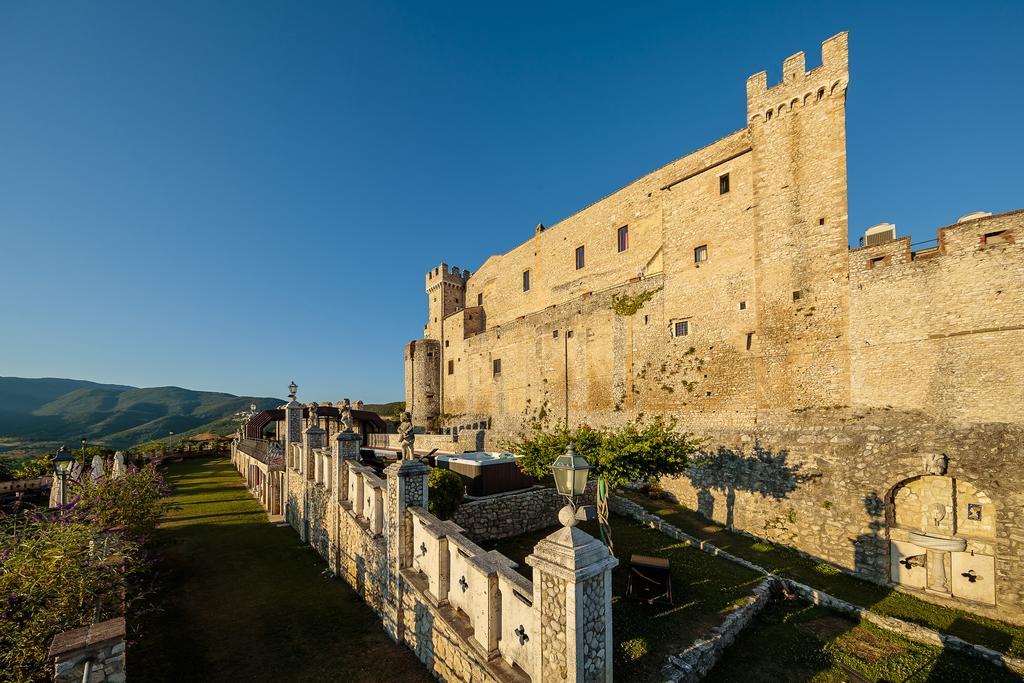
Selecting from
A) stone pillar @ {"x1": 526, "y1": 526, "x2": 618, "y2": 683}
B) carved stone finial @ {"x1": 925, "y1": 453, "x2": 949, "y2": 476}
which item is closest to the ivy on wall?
carved stone finial @ {"x1": 925, "y1": 453, "x2": 949, "y2": 476}

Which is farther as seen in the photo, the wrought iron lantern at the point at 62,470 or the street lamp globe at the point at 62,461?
the street lamp globe at the point at 62,461

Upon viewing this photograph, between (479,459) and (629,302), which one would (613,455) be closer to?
(479,459)

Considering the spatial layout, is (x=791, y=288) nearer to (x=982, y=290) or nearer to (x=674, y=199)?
(x=982, y=290)

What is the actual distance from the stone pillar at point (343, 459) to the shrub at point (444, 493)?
231 centimetres

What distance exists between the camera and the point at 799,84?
17.8 metres

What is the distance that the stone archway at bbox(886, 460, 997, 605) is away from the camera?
10445 millimetres

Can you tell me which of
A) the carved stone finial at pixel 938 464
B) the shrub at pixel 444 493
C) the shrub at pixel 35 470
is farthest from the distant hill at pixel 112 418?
the carved stone finial at pixel 938 464

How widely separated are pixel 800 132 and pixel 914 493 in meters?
15.2

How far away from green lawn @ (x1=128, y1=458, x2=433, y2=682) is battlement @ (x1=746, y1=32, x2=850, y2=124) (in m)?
24.5

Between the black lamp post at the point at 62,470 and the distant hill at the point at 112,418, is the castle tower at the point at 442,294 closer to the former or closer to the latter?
the black lamp post at the point at 62,470

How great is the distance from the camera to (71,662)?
3.95m

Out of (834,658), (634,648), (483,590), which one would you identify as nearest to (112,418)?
(483,590)

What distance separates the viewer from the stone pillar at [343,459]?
35.0ft

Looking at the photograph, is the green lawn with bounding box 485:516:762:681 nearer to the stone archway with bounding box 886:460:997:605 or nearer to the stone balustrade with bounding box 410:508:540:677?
the stone balustrade with bounding box 410:508:540:677
